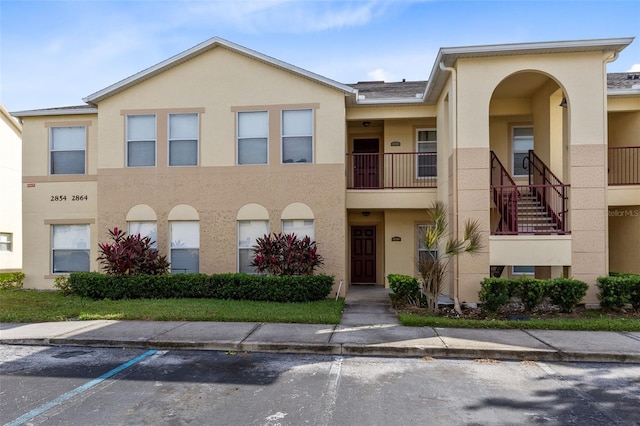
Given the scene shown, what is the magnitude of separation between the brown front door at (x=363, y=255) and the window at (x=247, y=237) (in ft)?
13.1

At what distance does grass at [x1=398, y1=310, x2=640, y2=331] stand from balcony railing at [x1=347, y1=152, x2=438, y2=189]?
6.03 meters

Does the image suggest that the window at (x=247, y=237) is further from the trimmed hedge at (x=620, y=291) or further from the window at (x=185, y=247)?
the trimmed hedge at (x=620, y=291)

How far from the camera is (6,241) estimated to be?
19047 millimetres

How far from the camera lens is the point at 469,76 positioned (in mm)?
10750

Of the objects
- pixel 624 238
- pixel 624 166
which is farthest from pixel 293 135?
pixel 624 238

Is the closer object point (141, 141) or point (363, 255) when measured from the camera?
point (141, 141)

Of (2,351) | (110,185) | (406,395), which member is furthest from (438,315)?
(110,185)

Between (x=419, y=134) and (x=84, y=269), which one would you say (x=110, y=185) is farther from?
(x=419, y=134)

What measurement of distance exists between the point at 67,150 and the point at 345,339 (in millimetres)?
11723

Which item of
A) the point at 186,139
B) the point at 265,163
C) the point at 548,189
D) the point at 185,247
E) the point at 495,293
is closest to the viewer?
the point at 495,293

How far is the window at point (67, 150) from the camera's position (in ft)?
46.3

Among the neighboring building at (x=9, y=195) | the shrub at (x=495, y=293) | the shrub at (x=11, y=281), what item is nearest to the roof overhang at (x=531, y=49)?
the shrub at (x=495, y=293)

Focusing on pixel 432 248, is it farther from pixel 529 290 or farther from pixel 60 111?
pixel 60 111

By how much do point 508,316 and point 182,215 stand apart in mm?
9314
